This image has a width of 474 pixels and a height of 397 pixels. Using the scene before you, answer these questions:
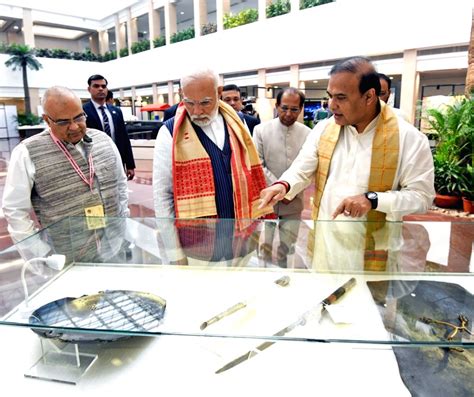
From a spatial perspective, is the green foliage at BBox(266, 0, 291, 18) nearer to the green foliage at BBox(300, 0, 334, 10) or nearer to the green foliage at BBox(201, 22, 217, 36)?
the green foliage at BBox(300, 0, 334, 10)

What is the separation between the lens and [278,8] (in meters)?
14.7

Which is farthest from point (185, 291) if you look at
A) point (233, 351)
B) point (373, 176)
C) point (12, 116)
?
point (12, 116)

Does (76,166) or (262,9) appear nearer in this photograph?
(76,166)

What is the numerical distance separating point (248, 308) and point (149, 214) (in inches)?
182

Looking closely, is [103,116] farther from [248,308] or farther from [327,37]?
[327,37]

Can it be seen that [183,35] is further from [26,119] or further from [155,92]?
[26,119]

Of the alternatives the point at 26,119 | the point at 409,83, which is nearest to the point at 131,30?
the point at 26,119

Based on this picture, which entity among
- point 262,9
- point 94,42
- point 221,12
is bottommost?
point 262,9

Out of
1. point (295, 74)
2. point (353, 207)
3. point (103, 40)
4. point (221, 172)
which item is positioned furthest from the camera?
point (103, 40)

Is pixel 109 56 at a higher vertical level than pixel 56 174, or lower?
higher

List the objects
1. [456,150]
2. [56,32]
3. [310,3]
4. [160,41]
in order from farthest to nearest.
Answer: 1. [56,32]
2. [160,41]
3. [310,3]
4. [456,150]

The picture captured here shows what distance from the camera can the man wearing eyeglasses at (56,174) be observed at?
1.93 m

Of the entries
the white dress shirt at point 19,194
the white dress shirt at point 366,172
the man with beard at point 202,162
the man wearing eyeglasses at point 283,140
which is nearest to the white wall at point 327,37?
the man wearing eyeglasses at point 283,140

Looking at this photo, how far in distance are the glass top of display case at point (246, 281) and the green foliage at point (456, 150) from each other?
4.56m
